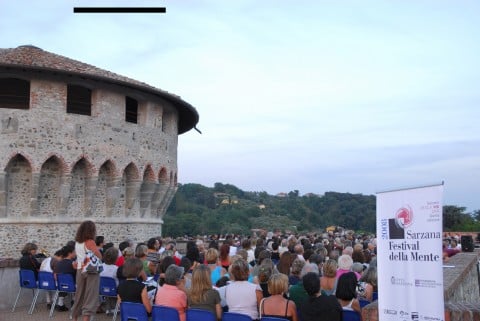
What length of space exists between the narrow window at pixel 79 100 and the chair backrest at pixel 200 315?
15.0m

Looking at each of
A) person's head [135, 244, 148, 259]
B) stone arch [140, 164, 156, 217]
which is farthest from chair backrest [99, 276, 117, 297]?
stone arch [140, 164, 156, 217]

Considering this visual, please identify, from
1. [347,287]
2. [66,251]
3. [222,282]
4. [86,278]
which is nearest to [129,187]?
[66,251]

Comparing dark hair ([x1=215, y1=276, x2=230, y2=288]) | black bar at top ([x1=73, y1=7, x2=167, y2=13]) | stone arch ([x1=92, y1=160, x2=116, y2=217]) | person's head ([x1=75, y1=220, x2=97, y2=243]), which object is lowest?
dark hair ([x1=215, y1=276, x2=230, y2=288])

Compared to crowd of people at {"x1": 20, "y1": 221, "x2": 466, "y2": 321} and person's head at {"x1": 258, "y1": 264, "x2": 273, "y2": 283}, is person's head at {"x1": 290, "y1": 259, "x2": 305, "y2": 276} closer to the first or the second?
crowd of people at {"x1": 20, "y1": 221, "x2": 466, "y2": 321}

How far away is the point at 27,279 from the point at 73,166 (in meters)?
8.51

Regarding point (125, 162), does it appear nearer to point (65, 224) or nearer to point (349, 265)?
point (65, 224)

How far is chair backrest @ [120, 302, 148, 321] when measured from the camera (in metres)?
6.10

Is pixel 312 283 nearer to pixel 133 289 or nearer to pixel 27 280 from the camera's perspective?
pixel 133 289

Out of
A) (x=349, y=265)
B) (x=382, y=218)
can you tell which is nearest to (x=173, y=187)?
(x=349, y=265)

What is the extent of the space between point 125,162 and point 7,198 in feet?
14.0

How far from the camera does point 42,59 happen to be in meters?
17.6

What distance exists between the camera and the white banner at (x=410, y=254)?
3320mm

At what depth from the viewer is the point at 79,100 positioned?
64.1ft

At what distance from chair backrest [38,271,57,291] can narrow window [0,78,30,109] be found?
11090 millimetres
